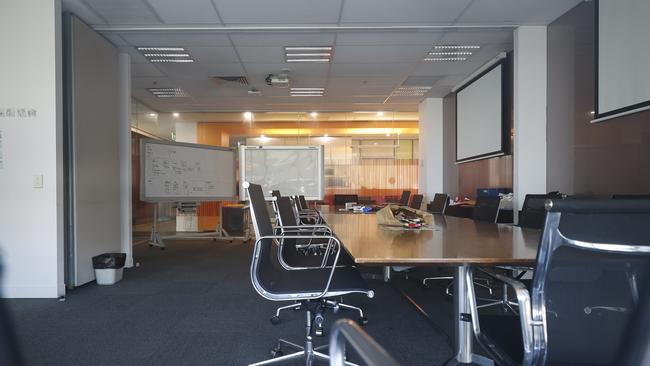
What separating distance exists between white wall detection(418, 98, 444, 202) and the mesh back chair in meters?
6.42

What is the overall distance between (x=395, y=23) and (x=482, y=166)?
3067 millimetres

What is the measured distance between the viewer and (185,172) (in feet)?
21.7

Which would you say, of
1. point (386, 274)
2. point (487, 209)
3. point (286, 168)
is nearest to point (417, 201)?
point (386, 274)

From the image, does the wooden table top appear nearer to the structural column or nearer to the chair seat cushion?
the chair seat cushion

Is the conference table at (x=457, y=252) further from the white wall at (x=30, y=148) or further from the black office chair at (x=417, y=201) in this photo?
the white wall at (x=30, y=148)

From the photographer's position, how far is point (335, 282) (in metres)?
1.91

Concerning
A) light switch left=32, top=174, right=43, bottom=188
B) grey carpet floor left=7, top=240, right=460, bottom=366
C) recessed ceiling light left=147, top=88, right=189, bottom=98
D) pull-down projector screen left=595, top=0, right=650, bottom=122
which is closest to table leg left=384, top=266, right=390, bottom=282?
grey carpet floor left=7, top=240, right=460, bottom=366

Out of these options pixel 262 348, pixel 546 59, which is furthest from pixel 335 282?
pixel 546 59

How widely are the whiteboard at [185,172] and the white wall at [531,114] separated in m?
5.30

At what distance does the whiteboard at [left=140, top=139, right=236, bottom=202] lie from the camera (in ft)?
19.9

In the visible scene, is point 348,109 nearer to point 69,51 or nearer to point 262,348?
point 69,51

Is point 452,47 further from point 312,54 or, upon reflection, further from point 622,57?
point 622,57

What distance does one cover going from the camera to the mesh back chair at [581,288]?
1.02 metres

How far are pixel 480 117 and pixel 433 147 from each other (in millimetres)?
1711
